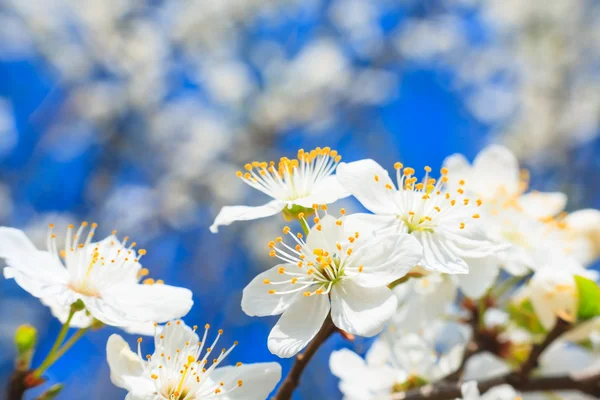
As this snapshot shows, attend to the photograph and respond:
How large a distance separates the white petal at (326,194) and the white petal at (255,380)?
10.0 inches

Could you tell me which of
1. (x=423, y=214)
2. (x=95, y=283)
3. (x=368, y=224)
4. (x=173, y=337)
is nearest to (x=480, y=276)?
(x=423, y=214)

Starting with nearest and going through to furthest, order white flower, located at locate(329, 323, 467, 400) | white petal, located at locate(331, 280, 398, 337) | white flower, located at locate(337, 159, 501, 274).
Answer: white petal, located at locate(331, 280, 398, 337)
white flower, located at locate(337, 159, 501, 274)
white flower, located at locate(329, 323, 467, 400)

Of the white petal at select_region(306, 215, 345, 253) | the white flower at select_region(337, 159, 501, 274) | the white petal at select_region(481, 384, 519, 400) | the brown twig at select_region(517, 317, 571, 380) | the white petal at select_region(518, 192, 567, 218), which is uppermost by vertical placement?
the white petal at select_region(518, 192, 567, 218)

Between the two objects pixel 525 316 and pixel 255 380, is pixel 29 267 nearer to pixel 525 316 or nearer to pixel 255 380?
pixel 255 380

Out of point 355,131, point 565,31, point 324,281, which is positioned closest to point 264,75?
point 355,131

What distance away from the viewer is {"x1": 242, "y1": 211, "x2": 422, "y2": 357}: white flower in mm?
786

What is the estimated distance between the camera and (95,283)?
92 cm

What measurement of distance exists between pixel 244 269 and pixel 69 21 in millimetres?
2772

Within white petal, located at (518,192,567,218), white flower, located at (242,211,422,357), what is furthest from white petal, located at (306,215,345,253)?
white petal, located at (518,192,567,218)

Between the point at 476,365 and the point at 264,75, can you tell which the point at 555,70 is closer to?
the point at 264,75

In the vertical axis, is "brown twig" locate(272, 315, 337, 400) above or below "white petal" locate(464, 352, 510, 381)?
below

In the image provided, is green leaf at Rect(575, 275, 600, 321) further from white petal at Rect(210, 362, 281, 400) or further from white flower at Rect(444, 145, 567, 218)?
white petal at Rect(210, 362, 281, 400)

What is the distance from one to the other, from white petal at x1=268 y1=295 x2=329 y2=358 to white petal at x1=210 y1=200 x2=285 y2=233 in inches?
5.8

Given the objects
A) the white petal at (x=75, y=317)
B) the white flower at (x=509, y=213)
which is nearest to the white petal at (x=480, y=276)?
the white flower at (x=509, y=213)
